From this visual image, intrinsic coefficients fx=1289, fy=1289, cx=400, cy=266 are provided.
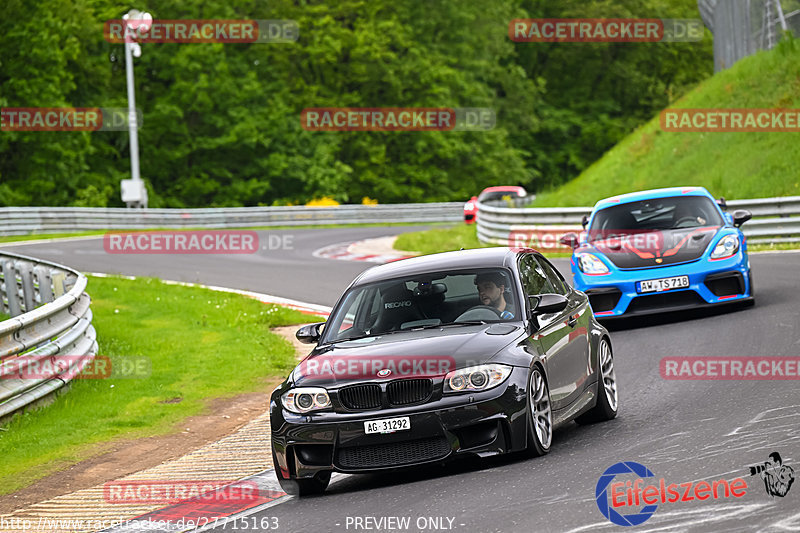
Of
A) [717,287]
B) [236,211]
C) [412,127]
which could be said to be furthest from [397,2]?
[717,287]

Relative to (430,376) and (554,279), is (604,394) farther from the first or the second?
(430,376)

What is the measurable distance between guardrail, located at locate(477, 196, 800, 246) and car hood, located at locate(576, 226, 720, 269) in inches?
342

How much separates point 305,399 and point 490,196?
34489mm

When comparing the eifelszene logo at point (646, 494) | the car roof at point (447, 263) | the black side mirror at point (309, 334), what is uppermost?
the car roof at point (447, 263)

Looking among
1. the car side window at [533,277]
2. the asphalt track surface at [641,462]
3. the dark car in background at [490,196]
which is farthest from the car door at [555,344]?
the dark car in background at [490,196]

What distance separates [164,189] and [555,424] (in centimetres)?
5327

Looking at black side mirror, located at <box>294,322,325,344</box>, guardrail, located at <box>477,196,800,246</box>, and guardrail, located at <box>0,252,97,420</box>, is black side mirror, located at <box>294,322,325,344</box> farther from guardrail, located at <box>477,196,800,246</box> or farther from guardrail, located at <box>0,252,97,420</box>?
guardrail, located at <box>477,196,800,246</box>

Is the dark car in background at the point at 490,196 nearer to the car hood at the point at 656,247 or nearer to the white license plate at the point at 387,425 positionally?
the car hood at the point at 656,247

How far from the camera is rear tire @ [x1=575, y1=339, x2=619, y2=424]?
9516mm

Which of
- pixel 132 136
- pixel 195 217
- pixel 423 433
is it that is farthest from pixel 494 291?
pixel 132 136

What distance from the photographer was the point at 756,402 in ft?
31.2

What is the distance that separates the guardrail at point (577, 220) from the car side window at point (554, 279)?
13.8m

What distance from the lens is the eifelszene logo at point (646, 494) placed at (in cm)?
642

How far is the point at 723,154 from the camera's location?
30953mm
